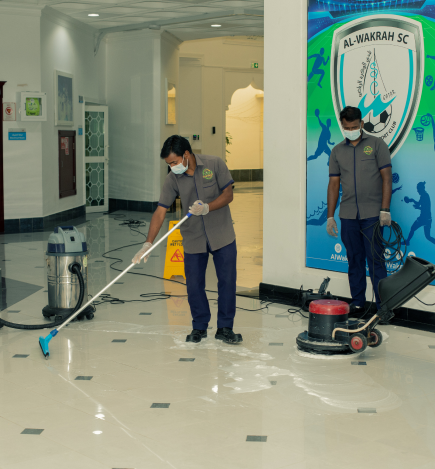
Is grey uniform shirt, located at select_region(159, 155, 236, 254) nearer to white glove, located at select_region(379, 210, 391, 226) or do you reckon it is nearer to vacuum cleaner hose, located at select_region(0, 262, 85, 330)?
vacuum cleaner hose, located at select_region(0, 262, 85, 330)

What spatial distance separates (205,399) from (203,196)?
53.8 inches

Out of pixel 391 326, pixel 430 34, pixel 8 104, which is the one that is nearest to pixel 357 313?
pixel 391 326

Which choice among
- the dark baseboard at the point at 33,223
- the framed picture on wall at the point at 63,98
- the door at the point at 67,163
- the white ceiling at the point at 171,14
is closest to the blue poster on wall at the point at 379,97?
the white ceiling at the point at 171,14

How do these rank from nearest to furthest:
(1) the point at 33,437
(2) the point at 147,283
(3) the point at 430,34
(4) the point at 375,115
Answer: (1) the point at 33,437, (3) the point at 430,34, (4) the point at 375,115, (2) the point at 147,283

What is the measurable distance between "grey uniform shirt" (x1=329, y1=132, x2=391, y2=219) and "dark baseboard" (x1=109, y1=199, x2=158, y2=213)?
7785 mm

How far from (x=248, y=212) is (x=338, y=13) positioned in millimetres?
→ 7377

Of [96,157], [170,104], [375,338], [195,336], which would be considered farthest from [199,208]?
[170,104]

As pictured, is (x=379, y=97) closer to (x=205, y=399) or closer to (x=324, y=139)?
(x=324, y=139)

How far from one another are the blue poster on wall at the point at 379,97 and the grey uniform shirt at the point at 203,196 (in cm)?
126

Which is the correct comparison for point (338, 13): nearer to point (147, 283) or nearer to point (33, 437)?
point (147, 283)

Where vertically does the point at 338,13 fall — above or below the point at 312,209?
above

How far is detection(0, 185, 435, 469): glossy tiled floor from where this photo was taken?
2.73 m

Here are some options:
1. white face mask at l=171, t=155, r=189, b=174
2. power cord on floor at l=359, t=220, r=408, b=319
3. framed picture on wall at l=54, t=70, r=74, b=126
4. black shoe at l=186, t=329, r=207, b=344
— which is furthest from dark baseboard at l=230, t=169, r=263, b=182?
white face mask at l=171, t=155, r=189, b=174

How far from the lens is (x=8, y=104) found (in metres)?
9.59
